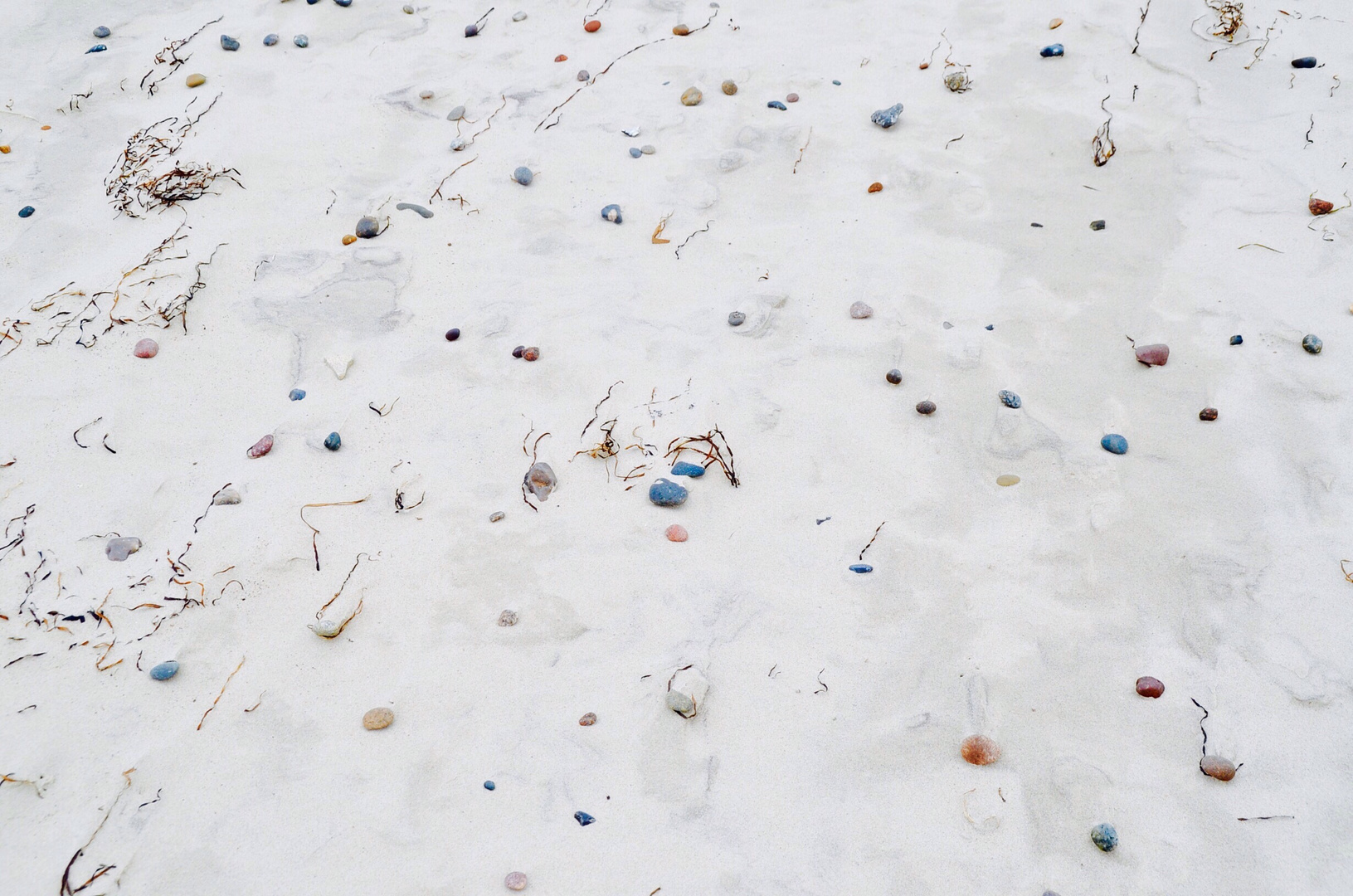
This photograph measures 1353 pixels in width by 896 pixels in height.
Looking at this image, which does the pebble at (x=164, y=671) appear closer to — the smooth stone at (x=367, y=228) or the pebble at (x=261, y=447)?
the pebble at (x=261, y=447)

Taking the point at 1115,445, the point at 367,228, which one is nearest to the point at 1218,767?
the point at 1115,445

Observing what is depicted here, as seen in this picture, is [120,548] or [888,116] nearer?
[120,548]

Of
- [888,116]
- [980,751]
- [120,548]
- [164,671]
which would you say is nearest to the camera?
[980,751]

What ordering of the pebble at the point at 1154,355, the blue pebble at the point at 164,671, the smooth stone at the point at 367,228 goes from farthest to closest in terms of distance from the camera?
the smooth stone at the point at 367,228 < the pebble at the point at 1154,355 < the blue pebble at the point at 164,671

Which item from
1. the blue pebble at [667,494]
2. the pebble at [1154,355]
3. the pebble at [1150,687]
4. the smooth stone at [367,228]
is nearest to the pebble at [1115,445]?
the pebble at [1154,355]

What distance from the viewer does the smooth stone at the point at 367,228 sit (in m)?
2.99

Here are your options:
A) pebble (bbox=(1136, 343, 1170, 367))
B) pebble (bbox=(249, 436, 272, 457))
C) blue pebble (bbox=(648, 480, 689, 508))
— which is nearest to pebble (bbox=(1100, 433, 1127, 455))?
pebble (bbox=(1136, 343, 1170, 367))

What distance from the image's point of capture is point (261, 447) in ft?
7.59

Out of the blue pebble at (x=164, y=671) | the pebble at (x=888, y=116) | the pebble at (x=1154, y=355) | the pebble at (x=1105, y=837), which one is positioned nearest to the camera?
the pebble at (x=1105, y=837)

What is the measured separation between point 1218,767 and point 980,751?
1.54 ft

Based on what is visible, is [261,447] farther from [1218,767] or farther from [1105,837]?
[1218,767]

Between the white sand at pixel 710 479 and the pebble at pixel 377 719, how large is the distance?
0.8 inches

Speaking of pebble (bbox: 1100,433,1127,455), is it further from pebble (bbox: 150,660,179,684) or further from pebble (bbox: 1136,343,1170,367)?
pebble (bbox: 150,660,179,684)

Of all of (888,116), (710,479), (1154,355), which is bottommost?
(710,479)
